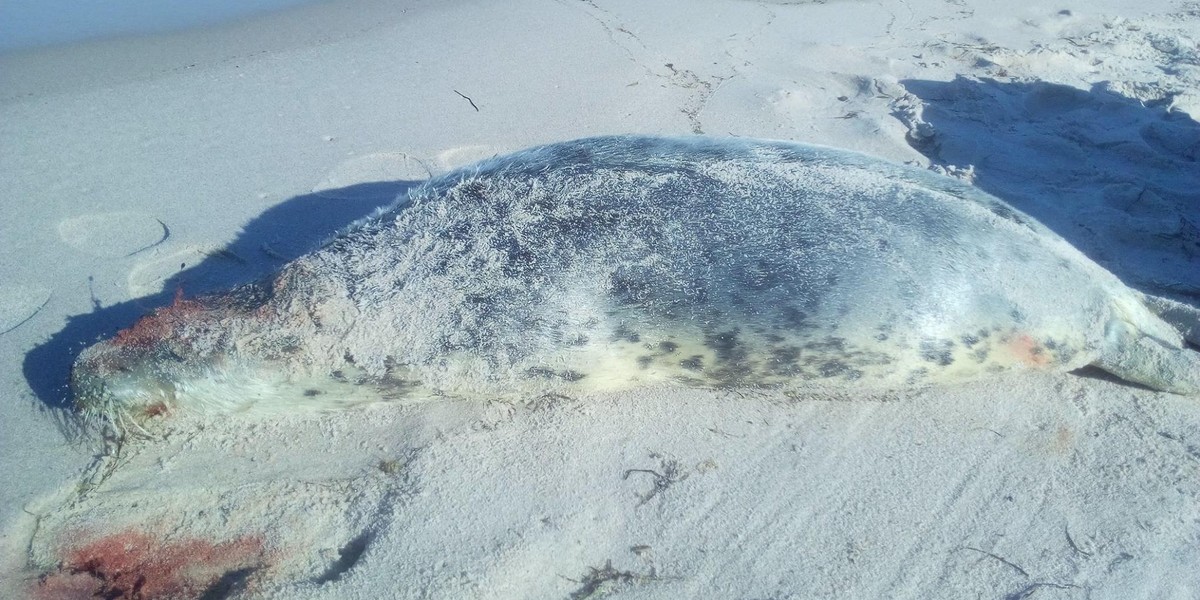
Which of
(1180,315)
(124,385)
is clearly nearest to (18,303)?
(124,385)

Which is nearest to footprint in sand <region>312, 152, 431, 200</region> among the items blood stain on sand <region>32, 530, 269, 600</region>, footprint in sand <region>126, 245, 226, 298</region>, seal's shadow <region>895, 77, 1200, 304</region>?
footprint in sand <region>126, 245, 226, 298</region>

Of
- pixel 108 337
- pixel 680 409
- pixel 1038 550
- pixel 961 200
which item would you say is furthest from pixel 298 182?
pixel 1038 550

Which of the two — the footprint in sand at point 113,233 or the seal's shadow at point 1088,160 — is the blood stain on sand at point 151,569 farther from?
the seal's shadow at point 1088,160

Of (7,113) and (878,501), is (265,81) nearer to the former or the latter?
(7,113)

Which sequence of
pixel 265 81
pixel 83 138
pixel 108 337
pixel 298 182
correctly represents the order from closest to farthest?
pixel 108 337
pixel 298 182
pixel 83 138
pixel 265 81

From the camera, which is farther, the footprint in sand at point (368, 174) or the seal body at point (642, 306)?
the footprint in sand at point (368, 174)

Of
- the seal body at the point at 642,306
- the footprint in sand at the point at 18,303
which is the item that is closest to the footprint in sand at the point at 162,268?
the footprint in sand at the point at 18,303
